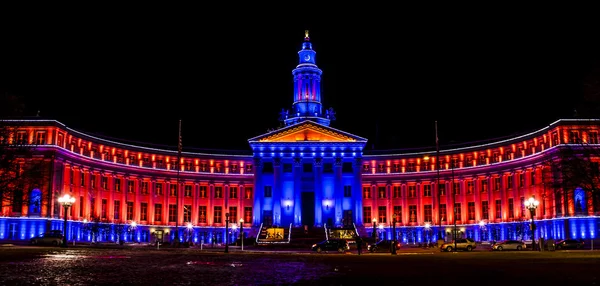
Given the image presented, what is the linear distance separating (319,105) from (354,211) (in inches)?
857

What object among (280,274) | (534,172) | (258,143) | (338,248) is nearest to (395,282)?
(280,274)

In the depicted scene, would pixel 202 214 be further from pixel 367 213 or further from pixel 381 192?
pixel 381 192

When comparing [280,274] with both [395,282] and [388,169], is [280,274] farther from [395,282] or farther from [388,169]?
[388,169]

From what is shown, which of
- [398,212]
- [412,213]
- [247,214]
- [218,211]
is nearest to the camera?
[412,213]

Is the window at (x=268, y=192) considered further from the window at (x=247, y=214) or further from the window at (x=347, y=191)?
the window at (x=347, y=191)

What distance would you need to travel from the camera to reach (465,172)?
99188 millimetres

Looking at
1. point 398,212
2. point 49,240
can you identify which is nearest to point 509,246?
point 398,212

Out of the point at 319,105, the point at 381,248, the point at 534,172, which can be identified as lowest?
the point at 381,248

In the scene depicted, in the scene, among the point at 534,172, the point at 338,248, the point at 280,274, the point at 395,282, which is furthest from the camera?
the point at 534,172

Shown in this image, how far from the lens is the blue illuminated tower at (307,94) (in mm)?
109562

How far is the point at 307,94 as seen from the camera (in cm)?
11088

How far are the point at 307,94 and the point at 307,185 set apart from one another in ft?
57.9

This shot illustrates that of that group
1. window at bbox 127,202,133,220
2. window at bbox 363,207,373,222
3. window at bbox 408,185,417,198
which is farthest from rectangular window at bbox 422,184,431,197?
window at bbox 127,202,133,220

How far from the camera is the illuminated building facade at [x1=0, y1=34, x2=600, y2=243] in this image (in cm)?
9069
